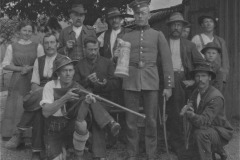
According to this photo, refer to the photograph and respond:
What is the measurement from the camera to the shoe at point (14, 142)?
20.1 feet

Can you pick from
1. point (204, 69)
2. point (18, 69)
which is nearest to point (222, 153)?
point (204, 69)

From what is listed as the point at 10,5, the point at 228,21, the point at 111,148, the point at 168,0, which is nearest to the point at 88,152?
the point at 111,148

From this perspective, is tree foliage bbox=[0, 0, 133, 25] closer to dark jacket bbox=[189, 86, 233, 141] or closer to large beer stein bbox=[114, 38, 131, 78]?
large beer stein bbox=[114, 38, 131, 78]

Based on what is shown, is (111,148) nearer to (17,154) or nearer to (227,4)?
(17,154)

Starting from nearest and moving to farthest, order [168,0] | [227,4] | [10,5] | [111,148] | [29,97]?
1. [29,97]
2. [111,148]
3. [227,4]
4. [10,5]
5. [168,0]

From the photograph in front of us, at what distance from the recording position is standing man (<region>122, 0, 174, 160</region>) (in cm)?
545

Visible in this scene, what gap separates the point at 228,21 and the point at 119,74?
12.0 feet

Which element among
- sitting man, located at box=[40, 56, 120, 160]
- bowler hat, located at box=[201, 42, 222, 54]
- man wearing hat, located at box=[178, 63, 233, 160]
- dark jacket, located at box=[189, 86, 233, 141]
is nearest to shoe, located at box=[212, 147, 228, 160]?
man wearing hat, located at box=[178, 63, 233, 160]

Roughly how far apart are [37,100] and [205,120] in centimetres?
230

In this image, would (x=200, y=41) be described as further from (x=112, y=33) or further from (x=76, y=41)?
(x=76, y=41)

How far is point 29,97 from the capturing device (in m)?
5.76

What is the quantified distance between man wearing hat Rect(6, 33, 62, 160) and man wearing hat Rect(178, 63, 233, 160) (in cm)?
193

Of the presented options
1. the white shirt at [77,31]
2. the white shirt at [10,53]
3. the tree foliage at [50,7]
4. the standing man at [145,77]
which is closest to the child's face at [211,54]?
the standing man at [145,77]

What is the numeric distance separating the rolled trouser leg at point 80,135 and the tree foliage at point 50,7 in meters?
4.73
